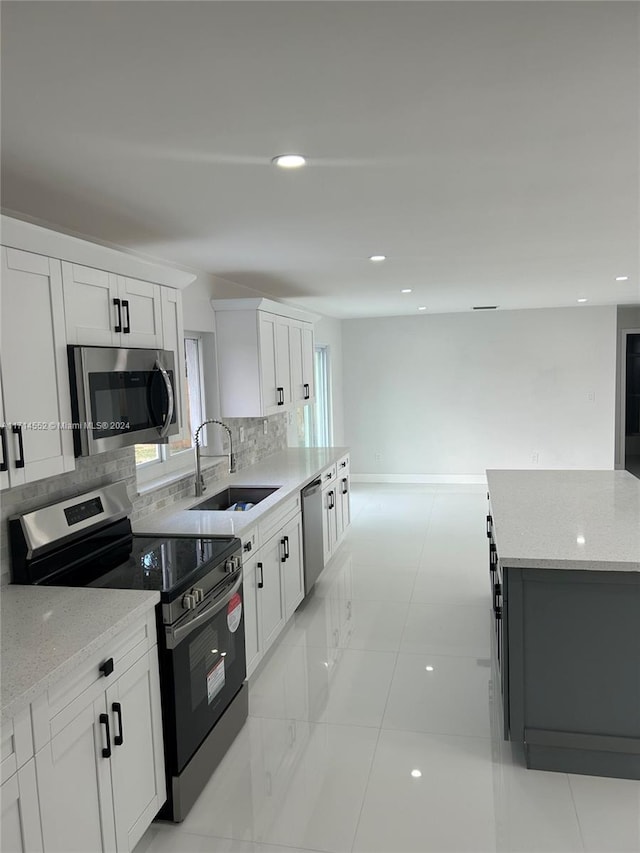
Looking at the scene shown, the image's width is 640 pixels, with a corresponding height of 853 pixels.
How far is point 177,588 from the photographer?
2.25 meters

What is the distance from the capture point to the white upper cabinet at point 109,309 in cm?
227

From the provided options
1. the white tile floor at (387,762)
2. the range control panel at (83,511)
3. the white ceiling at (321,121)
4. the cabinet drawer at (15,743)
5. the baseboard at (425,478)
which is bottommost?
the white tile floor at (387,762)

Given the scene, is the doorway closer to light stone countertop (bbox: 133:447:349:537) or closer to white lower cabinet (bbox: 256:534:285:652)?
light stone countertop (bbox: 133:447:349:537)

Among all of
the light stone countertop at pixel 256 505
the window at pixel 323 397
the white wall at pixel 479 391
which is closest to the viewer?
the light stone countertop at pixel 256 505

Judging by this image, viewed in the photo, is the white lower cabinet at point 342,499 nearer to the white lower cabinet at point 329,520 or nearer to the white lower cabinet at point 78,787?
the white lower cabinet at point 329,520

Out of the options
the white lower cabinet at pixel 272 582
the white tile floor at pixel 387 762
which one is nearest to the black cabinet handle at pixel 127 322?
the white lower cabinet at pixel 272 582

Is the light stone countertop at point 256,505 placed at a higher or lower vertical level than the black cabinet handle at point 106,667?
higher

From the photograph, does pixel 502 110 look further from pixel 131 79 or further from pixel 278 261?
pixel 278 261

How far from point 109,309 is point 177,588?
113cm

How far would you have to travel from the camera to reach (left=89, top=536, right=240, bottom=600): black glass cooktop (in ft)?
7.58

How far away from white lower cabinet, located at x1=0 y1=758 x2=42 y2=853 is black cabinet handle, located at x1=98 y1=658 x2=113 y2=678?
0.32 metres

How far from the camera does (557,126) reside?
186 centimetres

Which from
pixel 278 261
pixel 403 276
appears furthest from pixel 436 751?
pixel 403 276

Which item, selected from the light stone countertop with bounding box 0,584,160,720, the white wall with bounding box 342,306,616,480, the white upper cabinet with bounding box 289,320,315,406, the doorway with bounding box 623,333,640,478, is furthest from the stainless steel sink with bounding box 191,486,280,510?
the doorway with bounding box 623,333,640,478
